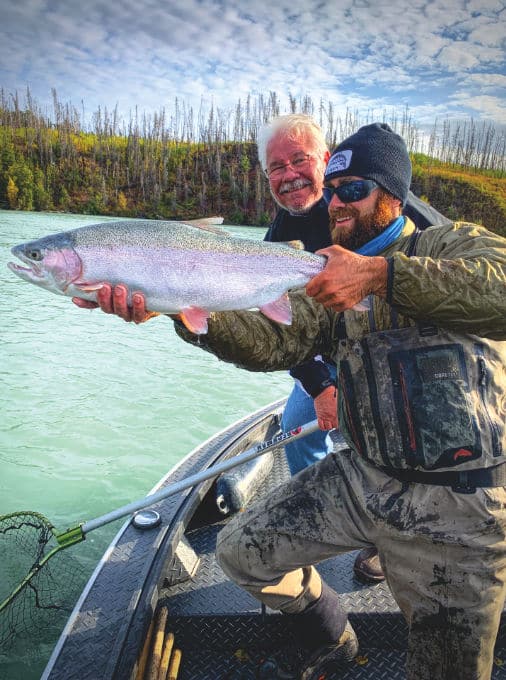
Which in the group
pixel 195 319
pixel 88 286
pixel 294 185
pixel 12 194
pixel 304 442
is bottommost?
pixel 304 442

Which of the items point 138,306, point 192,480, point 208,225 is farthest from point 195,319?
point 192,480

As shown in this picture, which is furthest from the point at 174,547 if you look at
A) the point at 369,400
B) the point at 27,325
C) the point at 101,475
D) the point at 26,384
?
the point at 27,325

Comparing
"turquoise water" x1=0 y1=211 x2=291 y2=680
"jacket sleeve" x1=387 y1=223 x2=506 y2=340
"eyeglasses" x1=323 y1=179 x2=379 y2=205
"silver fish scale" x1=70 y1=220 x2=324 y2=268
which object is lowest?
"turquoise water" x1=0 y1=211 x2=291 y2=680

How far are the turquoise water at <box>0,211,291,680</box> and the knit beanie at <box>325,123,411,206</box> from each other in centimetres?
369

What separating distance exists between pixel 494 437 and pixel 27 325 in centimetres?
1217

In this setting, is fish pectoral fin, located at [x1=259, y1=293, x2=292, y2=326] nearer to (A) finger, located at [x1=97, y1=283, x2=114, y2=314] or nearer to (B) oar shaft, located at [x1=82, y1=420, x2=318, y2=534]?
(A) finger, located at [x1=97, y1=283, x2=114, y2=314]

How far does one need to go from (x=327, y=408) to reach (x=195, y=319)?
4.53 feet

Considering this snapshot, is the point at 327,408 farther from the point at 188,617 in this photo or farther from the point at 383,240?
the point at 188,617

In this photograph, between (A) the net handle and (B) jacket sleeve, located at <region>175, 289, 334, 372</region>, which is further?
(A) the net handle

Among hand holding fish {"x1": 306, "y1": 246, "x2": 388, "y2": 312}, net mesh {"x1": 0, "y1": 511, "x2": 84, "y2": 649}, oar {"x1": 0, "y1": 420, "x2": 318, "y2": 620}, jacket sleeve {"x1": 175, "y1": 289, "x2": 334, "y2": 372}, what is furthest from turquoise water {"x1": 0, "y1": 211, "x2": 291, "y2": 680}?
hand holding fish {"x1": 306, "y1": 246, "x2": 388, "y2": 312}

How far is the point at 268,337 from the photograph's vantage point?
271 centimetres

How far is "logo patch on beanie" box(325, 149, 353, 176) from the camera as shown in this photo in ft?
8.57

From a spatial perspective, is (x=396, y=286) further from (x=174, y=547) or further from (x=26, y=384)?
(x=26, y=384)

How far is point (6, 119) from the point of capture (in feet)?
295
